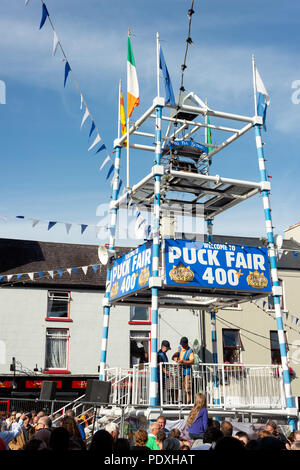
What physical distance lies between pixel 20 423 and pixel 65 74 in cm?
815

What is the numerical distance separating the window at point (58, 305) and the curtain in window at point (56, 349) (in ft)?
3.16

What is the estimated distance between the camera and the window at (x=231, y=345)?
32.9 meters

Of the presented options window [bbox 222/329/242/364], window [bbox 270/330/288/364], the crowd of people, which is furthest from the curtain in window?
the crowd of people

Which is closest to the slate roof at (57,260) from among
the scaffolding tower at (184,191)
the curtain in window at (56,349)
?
the curtain in window at (56,349)

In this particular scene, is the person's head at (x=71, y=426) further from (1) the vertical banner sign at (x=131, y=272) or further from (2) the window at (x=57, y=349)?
(2) the window at (x=57, y=349)

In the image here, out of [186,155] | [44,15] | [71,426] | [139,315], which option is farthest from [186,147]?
[139,315]

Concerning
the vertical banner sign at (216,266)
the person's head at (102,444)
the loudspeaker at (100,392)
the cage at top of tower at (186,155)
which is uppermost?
the cage at top of tower at (186,155)

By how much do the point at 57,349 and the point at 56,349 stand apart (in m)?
0.06

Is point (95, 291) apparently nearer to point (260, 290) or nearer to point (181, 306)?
point (181, 306)

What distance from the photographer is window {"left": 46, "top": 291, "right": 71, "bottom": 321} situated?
32.9 metres

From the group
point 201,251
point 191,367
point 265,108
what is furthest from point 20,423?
point 265,108

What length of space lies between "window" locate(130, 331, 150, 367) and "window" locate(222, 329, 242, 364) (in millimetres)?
4718

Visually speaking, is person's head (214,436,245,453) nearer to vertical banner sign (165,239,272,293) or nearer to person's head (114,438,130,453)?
person's head (114,438,130,453)

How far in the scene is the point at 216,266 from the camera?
51.4 ft
